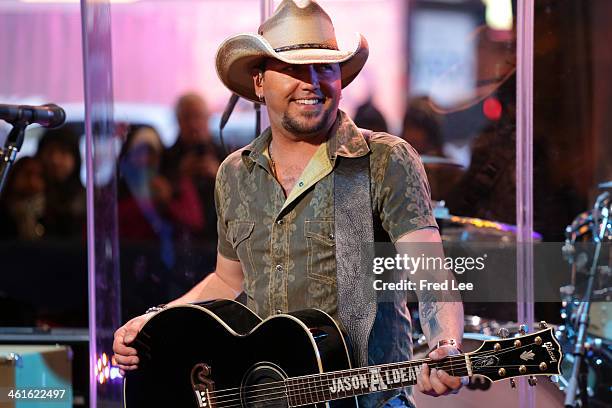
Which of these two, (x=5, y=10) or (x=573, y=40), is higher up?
(x=5, y=10)

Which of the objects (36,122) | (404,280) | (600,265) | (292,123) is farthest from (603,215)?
(36,122)

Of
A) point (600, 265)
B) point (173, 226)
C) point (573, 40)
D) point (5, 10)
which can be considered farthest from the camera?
point (5, 10)

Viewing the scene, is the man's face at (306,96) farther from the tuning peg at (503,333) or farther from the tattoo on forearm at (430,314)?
the tuning peg at (503,333)

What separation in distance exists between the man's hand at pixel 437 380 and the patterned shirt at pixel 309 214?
40 centimetres

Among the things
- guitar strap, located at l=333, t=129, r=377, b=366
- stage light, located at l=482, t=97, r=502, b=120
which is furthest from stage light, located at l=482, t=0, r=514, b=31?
guitar strap, located at l=333, t=129, r=377, b=366

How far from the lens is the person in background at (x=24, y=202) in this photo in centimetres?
830

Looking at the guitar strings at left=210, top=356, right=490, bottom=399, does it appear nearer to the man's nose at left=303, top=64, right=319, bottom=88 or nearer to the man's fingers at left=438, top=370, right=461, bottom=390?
the man's fingers at left=438, top=370, right=461, bottom=390

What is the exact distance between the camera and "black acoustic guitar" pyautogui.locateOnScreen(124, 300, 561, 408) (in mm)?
2680

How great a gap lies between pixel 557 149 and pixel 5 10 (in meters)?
4.64

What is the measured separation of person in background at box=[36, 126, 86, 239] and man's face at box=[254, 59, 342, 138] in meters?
5.47

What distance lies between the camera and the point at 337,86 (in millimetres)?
3092

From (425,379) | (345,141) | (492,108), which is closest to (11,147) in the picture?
(345,141)

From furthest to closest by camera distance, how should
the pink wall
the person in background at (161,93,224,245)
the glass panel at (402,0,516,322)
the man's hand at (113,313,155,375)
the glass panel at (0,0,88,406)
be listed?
1. the glass panel at (0,0,88,406)
2. the pink wall
3. the person in background at (161,93,224,245)
4. the glass panel at (402,0,516,322)
5. the man's hand at (113,313,155,375)

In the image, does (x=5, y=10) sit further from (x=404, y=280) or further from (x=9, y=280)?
(x=404, y=280)
